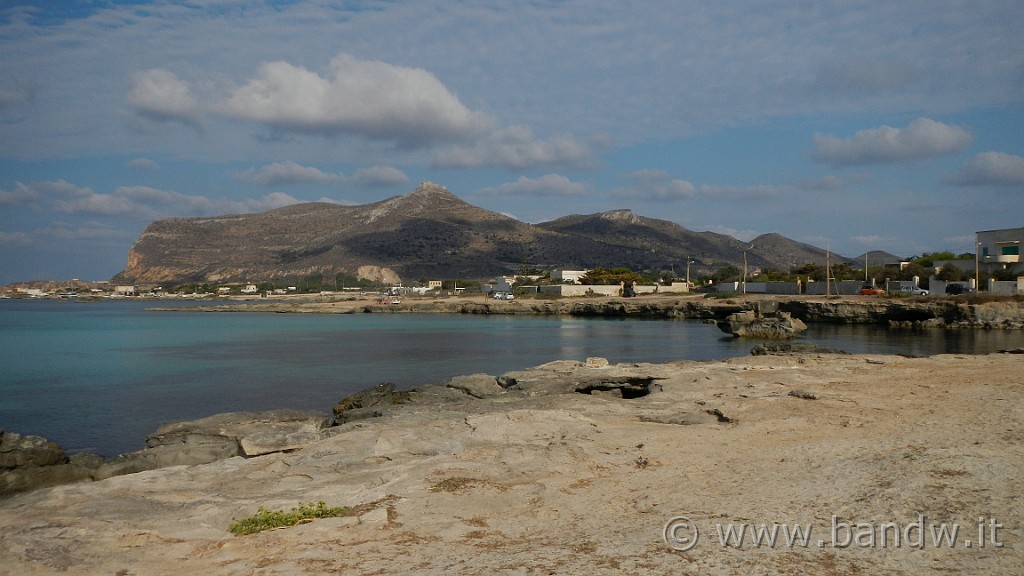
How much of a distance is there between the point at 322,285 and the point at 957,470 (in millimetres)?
159965

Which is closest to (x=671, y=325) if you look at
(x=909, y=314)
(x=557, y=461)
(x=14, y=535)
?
(x=909, y=314)

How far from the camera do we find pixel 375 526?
7320 millimetres

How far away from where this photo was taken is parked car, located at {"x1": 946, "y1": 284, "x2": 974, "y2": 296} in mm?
58000

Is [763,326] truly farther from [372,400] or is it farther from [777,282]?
[777,282]

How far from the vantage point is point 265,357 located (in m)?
37.0

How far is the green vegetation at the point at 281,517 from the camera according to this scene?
729cm

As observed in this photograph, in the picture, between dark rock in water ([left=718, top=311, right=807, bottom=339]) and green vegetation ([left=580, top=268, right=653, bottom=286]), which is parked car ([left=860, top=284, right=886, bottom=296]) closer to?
dark rock in water ([left=718, top=311, right=807, bottom=339])

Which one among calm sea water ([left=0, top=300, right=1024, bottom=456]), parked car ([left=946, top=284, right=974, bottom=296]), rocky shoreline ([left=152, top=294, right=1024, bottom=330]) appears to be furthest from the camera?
parked car ([left=946, top=284, right=974, bottom=296])

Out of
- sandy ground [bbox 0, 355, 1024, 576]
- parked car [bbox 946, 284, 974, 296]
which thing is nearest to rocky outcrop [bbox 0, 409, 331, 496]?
sandy ground [bbox 0, 355, 1024, 576]

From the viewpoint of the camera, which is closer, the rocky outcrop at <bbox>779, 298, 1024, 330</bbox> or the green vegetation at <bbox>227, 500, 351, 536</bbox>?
the green vegetation at <bbox>227, 500, 351, 536</bbox>

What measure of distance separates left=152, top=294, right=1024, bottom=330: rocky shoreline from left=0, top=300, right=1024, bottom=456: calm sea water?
145 inches

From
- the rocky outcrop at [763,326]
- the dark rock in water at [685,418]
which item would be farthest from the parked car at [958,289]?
the dark rock in water at [685,418]

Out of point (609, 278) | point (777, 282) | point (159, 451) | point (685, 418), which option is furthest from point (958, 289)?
point (159, 451)

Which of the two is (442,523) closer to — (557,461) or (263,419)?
(557,461)
